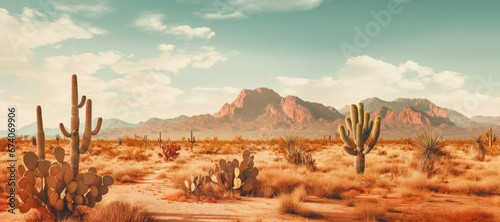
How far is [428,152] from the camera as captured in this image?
13.4 meters

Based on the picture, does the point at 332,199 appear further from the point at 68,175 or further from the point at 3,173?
the point at 3,173

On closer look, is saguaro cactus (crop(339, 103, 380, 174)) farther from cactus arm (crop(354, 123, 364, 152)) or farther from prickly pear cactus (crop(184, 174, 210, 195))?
prickly pear cactus (crop(184, 174, 210, 195))

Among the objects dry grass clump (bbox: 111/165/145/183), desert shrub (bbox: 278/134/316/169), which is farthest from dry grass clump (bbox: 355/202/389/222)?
dry grass clump (bbox: 111/165/145/183)

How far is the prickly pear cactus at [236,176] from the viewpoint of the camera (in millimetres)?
9500

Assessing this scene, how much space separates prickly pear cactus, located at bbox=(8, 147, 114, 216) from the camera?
6.07m

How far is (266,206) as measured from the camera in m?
8.16

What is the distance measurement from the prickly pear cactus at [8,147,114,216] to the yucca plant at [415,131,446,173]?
12.5 metres

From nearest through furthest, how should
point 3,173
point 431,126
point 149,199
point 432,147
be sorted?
point 149,199
point 3,173
point 432,147
point 431,126

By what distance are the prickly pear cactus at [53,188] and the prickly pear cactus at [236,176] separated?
3.93m

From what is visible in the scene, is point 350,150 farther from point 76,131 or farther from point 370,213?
point 76,131

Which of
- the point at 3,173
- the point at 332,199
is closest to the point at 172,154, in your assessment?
the point at 3,173

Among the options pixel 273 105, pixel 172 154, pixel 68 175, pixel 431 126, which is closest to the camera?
pixel 68 175

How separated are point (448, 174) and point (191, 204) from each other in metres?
10.7

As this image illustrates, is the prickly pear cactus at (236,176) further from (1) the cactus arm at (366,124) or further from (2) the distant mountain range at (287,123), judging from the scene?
(2) the distant mountain range at (287,123)
